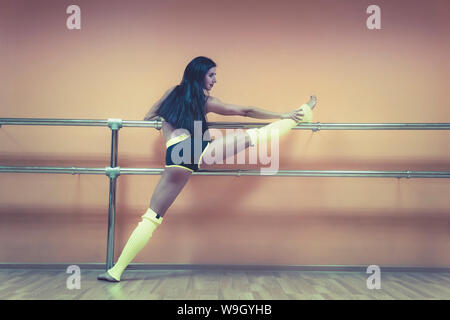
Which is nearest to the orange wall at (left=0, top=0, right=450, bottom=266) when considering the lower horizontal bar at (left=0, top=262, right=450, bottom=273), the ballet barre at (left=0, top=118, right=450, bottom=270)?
the lower horizontal bar at (left=0, top=262, right=450, bottom=273)

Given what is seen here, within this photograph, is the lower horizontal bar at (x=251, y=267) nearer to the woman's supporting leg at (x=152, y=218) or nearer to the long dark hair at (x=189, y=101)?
the woman's supporting leg at (x=152, y=218)

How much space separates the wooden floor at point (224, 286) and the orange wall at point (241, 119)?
121 mm

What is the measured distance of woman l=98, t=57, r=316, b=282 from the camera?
49.6 inches

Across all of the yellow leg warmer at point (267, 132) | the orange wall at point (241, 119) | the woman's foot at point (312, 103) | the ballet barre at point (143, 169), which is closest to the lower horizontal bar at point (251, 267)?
the orange wall at point (241, 119)

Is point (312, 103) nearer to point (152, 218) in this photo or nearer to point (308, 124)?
point (308, 124)

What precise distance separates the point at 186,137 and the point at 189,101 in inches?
5.4

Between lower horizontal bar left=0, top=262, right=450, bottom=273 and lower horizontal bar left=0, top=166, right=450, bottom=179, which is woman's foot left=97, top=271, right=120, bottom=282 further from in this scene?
lower horizontal bar left=0, top=166, right=450, bottom=179

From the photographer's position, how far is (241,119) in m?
1.60

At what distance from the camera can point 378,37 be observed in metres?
1.63

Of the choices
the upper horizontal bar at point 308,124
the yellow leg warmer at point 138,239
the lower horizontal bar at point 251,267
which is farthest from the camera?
the lower horizontal bar at point 251,267

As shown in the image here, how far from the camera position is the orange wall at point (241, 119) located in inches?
61.0

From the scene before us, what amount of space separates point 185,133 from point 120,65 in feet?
1.94
